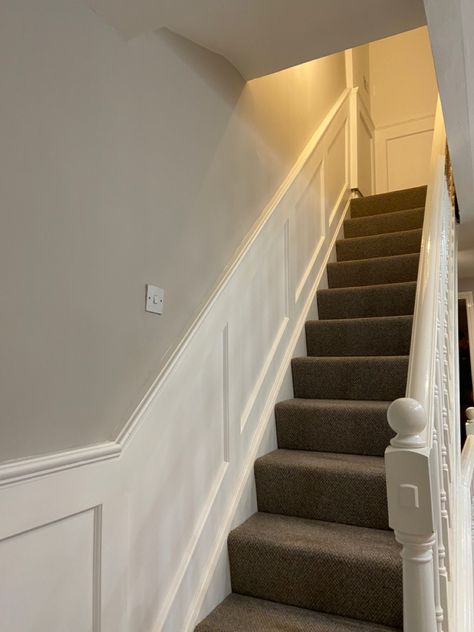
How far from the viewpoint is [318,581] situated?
1.54 meters

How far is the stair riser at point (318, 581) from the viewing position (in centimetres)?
145

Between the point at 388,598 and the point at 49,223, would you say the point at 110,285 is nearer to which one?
the point at 49,223

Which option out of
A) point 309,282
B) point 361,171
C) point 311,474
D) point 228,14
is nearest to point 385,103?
point 361,171

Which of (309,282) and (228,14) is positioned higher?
(228,14)

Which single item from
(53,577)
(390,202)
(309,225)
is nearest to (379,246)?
(309,225)

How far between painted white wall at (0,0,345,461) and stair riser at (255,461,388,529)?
748 millimetres

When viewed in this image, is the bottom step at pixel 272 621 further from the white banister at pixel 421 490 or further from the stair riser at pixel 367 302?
the stair riser at pixel 367 302

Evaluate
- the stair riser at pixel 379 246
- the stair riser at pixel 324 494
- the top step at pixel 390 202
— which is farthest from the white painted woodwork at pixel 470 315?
the stair riser at pixel 324 494

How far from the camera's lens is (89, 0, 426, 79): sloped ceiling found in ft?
4.35

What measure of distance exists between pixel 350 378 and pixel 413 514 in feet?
4.60

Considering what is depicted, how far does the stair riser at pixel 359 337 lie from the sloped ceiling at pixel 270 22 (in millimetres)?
1326

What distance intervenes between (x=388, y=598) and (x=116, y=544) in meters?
0.82

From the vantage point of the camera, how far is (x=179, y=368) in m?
1.55

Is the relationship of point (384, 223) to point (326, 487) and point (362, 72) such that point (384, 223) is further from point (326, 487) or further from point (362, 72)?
point (326, 487)
